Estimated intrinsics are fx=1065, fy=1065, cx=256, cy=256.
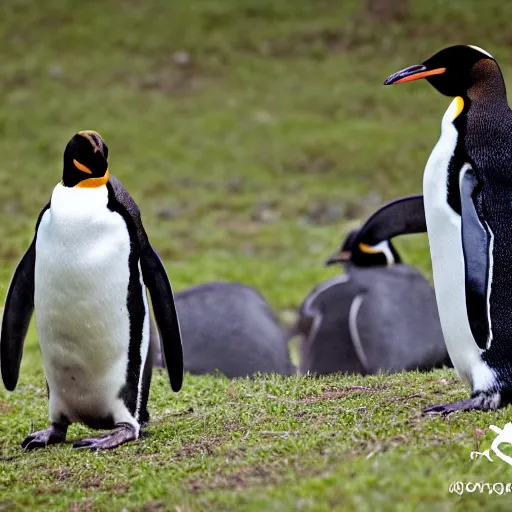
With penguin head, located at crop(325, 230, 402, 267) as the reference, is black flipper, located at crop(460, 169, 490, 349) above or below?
above

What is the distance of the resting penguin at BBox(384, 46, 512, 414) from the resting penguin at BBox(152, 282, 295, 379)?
11.4 feet

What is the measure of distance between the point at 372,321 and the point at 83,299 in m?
3.82

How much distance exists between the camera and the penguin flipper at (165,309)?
541cm

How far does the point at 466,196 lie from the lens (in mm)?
4789

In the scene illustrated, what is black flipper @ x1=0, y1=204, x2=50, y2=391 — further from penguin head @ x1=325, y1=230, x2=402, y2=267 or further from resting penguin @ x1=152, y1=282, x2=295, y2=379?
penguin head @ x1=325, y1=230, x2=402, y2=267

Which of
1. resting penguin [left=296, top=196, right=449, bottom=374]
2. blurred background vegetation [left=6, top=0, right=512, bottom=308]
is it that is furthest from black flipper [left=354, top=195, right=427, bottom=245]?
blurred background vegetation [left=6, top=0, right=512, bottom=308]

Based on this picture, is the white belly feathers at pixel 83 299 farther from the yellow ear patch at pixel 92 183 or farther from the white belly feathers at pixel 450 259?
the white belly feathers at pixel 450 259

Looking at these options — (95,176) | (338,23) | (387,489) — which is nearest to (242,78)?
(338,23)

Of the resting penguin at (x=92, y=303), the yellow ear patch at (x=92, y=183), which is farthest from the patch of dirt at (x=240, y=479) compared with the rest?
the yellow ear patch at (x=92, y=183)

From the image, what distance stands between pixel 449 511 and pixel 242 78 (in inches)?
852

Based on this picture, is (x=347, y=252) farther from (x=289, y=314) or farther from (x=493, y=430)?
(x=493, y=430)

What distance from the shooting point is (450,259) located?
4922mm

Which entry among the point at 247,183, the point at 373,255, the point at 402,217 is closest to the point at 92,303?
the point at 402,217

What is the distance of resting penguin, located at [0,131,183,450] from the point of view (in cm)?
513
